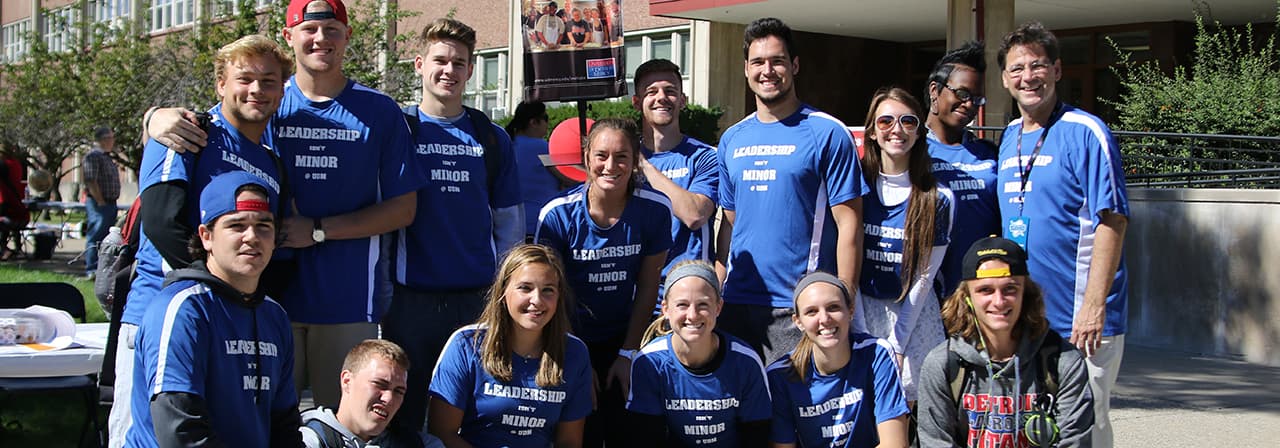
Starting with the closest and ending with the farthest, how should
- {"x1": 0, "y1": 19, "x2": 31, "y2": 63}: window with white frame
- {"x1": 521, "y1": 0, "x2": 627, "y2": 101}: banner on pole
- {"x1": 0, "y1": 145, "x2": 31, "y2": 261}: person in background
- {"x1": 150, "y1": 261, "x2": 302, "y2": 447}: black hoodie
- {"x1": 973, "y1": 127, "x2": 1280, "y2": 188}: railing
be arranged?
{"x1": 150, "y1": 261, "x2": 302, "y2": 447}: black hoodie < {"x1": 521, "y1": 0, "x2": 627, "y2": 101}: banner on pole < {"x1": 973, "y1": 127, "x2": 1280, "y2": 188}: railing < {"x1": 0, "y1": 145, "x2": 31, "y2": 261}: person in background < {"x1": 0, "y1": 19, "x2": 31, "y2": 63}: window with white frame

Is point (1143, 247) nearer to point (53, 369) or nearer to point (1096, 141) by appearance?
point (1096, 141)

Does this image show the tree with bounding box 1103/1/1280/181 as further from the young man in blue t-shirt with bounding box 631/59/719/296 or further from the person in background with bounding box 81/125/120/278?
the person in background with bounding box 81/125/120/278

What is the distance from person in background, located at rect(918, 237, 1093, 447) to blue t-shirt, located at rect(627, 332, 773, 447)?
66 centimetres

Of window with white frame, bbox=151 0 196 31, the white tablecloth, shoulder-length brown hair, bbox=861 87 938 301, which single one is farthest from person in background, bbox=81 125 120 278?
window with white frame, bbox=151 0 196 31

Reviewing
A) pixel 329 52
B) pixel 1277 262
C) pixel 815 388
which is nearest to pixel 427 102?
pixel 329 52

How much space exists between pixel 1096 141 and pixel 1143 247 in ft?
21.9

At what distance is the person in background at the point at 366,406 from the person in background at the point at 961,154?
2.33m

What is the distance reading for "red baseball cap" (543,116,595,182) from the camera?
18.9ft

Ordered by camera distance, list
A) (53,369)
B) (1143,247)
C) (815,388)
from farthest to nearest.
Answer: (1143,247) < (53,369) < (815,388)

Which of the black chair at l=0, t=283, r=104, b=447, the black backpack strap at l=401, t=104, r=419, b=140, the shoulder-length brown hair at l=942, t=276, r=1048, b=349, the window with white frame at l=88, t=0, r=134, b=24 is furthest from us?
the window with white frame at l=88, t=0, r=134, b=24

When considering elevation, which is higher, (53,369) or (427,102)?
(427,102)

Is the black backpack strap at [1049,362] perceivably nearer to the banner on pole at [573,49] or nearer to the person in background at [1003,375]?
the person in background at [1003,375]

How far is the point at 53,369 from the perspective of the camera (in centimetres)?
506

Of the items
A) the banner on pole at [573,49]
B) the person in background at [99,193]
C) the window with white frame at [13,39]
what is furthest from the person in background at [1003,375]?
the window with white frame at [13,39]
